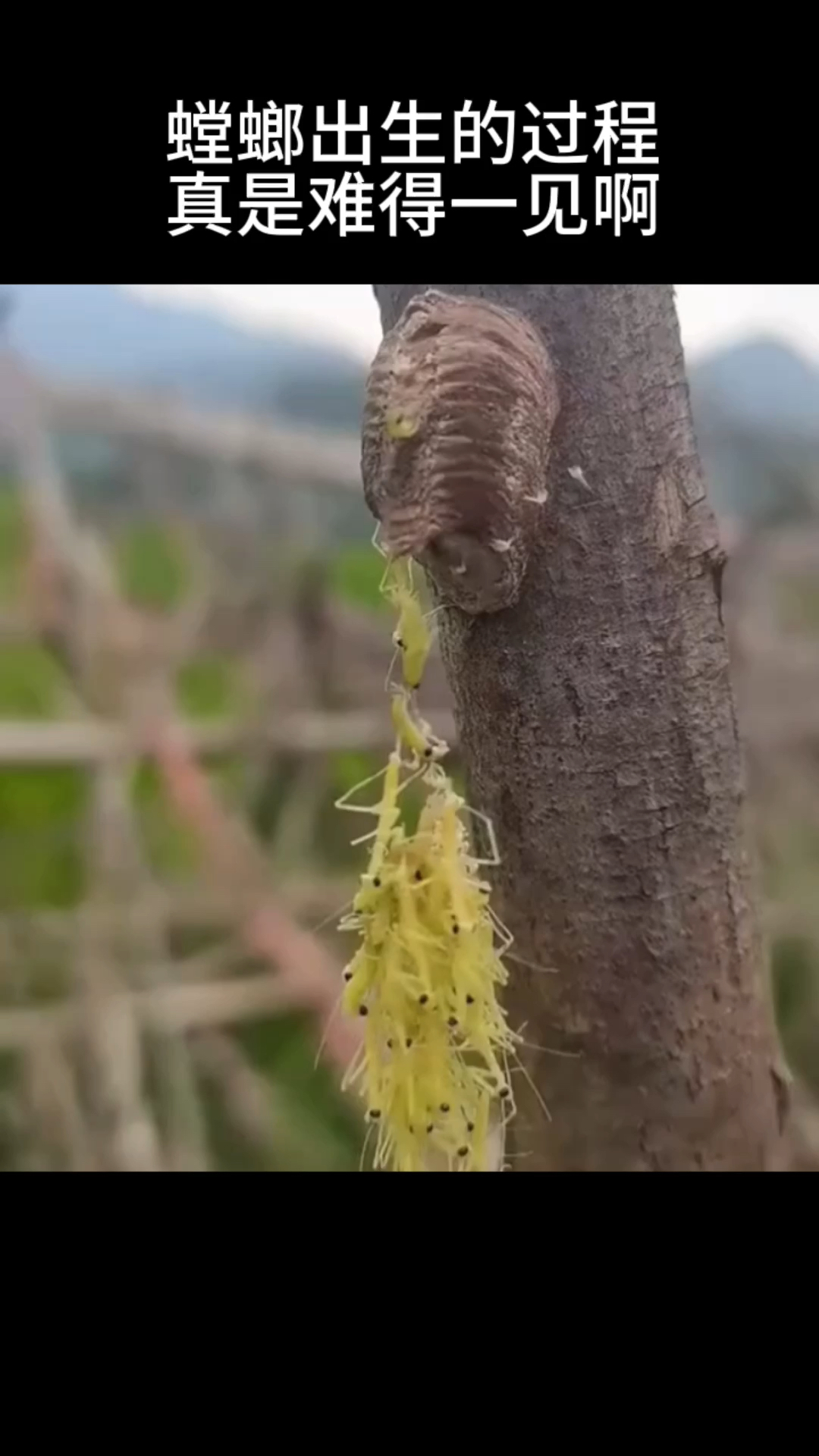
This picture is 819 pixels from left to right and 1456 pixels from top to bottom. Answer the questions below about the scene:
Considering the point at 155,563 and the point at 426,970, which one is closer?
the point at 426,970

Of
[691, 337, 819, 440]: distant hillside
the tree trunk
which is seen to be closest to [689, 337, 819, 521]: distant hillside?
[691, 337, 819, 440]: distant hillside

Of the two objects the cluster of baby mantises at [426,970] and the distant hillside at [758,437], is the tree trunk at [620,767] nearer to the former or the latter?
the cluster of baby mantises at [426,970]

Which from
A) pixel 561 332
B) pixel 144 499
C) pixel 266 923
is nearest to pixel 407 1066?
pixel 561 332

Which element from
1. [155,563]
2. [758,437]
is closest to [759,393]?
[758,437]

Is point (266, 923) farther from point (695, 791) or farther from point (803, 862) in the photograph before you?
point (695, 791)

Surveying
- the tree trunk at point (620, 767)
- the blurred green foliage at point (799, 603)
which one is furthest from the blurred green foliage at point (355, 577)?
the tree trunk at point (620, 767)

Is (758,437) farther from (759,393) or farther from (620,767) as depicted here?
(620,767)
